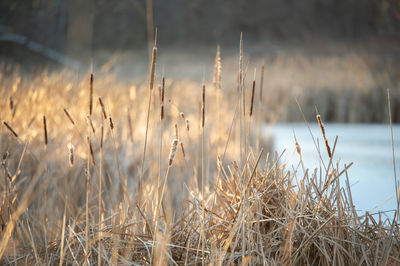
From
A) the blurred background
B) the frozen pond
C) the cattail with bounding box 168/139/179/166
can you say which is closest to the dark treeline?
the blurred background

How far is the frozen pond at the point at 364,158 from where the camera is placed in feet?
4.30

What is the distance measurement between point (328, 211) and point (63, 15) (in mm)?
9115

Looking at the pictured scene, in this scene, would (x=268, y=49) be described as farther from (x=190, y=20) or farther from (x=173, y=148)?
(x=173, y=148)

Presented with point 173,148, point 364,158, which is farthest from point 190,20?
point 173,148

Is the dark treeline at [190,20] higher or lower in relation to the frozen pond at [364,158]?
higher

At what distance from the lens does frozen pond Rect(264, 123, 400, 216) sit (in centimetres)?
131

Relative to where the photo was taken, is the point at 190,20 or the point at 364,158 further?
the point at 190,20

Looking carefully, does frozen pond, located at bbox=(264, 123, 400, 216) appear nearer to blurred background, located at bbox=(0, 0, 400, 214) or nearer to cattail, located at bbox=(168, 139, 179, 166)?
blurred background, located at bbox=(0, 0, 400, 214)

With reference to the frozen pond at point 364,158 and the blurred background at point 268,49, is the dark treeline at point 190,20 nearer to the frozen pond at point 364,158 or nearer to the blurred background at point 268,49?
the blurred background at point 268,49

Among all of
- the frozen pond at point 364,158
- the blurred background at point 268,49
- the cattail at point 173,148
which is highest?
the blurred background at point 268,49

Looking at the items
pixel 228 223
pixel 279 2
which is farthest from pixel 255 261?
pixel 279 2

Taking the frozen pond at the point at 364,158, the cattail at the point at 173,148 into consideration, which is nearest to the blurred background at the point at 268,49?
the frozen pond at the point at 364,158

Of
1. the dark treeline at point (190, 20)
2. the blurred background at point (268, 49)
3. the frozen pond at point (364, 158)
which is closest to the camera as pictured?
the frozen pond at point (364, 158)

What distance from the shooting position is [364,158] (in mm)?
2412
